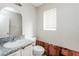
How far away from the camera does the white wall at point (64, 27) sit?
1.33m

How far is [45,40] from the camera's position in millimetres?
1455

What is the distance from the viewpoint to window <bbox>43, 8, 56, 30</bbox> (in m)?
1.41

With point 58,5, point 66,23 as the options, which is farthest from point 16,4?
point 66,23

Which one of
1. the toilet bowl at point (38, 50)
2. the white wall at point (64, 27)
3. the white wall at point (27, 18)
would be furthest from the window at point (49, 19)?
the toilet bowl at point (38, 50)

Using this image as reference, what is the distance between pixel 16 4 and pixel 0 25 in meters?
0.40

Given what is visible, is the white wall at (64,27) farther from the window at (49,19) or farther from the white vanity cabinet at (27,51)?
the white vanity cabinet at (27,51)

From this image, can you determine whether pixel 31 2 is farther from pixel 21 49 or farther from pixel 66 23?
pixel 21 49

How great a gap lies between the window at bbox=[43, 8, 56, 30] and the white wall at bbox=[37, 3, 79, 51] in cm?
5

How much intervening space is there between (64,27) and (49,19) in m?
0.27

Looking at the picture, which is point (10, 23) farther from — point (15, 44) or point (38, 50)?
point (38, 50)

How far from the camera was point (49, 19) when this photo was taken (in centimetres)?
142

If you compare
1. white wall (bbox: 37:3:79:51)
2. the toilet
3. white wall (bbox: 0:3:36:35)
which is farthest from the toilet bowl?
white wall (bbox: 0:3:36:35)

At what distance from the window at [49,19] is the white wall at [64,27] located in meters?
0.05

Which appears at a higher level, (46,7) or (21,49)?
(46,7)
